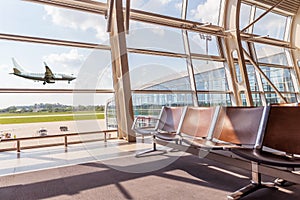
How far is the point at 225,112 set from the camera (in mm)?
2545

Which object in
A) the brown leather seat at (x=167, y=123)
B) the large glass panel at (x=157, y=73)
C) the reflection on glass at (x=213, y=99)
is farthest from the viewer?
the reflection on glass at (x=213, y=99)

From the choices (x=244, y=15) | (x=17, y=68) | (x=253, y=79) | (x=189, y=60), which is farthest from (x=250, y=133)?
(x=244, y=15)

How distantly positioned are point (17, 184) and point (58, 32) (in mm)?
3453

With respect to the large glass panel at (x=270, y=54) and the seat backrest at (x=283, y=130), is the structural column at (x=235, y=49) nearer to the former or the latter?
the large glass panel at (x=270, y=54)

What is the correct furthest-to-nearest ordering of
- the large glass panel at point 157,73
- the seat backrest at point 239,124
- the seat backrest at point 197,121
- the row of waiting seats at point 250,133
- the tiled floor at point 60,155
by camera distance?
the large glass panel at point 157,73, the tiled floor at point 60,155, the seat backrest at point 197,121, the seat backrest at point 239,124, the row of waiting seats at point 250,133

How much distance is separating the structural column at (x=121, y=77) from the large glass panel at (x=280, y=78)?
6.17 meters

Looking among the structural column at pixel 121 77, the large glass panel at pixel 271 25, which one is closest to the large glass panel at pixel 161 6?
the structural column at pixel 121 77

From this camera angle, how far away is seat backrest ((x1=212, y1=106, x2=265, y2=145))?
7.16 ft

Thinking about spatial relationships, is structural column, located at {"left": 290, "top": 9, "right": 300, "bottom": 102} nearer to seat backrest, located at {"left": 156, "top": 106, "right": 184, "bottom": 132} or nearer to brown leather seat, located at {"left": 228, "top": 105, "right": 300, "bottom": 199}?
seat backrest, located at {"left": 156, "top": 106, "right": 184, "bottom": 132}

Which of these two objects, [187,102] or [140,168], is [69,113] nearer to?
[140,168]

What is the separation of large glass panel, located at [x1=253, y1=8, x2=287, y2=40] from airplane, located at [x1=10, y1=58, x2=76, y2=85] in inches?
281

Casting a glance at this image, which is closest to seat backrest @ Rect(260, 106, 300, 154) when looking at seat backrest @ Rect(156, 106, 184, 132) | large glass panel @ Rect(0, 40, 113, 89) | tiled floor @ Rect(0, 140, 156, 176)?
seat backrest @ Rect(156, 106, 184, 132)

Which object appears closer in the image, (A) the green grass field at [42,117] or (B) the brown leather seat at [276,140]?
(B) the brown leather seat at [276,140]

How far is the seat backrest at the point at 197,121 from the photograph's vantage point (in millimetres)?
2861
